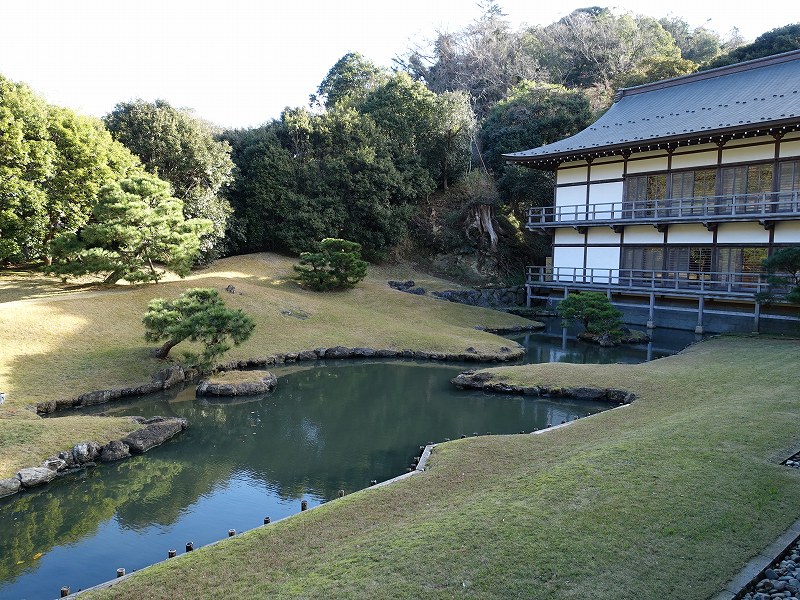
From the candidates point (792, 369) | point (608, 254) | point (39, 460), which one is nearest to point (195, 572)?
point (39, 460)

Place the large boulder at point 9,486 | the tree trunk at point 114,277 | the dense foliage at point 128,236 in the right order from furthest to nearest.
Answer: the tree trunk at point 114,277 → the dense foliage at point 128,236 → the large boulder at point 9,486

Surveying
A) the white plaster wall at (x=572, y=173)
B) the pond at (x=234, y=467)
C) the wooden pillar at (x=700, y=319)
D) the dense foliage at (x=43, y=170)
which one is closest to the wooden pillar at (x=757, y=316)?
the wooden pillar at (x=700, y=319)

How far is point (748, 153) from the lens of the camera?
71.2 feet

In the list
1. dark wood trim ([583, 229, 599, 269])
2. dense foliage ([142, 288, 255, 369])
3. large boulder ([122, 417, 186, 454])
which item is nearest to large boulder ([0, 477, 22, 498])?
large boulder ([122, 417, 186, 454])

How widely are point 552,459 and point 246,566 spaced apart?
450 centimetres

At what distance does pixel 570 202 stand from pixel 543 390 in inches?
619

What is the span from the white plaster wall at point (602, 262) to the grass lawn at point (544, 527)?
56.9ft

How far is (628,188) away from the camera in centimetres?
2539

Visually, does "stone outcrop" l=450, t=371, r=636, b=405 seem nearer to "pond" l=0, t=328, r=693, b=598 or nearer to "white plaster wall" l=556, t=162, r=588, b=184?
"pond" l=0, t=328, r=693, b=598

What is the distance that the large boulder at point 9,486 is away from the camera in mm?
8680

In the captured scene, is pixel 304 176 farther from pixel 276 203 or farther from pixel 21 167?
pixel 21 167

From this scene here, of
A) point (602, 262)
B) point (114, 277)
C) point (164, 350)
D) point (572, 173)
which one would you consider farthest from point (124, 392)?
point (572, 173)

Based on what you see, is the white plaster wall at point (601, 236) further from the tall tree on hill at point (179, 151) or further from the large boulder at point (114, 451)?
the large boulder at point (114, 451)

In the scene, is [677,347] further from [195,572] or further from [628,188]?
[195,572]
